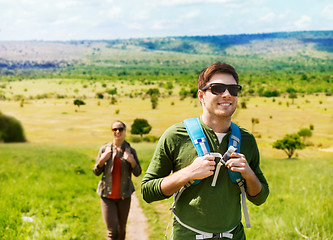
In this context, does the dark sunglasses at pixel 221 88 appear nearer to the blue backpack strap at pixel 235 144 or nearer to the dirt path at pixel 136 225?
the blue backpack strap at pixel 235 144

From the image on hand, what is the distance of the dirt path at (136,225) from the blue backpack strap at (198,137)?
17.9 feet

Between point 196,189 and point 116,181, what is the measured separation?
9.76ft

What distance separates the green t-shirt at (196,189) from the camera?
2.64 m

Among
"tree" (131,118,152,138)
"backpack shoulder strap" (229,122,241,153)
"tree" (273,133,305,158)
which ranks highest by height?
"backpack shoulder strap" (229,122,241,153)

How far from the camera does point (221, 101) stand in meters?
2.58

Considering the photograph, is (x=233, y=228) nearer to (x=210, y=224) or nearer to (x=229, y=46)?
(x=210, y=224)

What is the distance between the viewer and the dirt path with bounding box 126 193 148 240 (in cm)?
755

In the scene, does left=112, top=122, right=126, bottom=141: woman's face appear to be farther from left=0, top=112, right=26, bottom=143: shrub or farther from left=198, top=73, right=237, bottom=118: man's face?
left=0, top=112, right=26, bottom=143: shrub

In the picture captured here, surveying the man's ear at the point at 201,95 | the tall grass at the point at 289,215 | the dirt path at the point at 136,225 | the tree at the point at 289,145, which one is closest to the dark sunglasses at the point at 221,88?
the man's ear at the point at 201,95

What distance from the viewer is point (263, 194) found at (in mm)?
2762

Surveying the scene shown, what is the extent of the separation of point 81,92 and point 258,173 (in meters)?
63.3

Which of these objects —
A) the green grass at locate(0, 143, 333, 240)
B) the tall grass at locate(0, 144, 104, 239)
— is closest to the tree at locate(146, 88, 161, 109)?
the tall grass at locate(0, 144, 104, 239)

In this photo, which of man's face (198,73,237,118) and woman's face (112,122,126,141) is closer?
man's face (198,73,237,118)

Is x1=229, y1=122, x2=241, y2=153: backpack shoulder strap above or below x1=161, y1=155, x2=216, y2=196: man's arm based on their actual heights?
above
